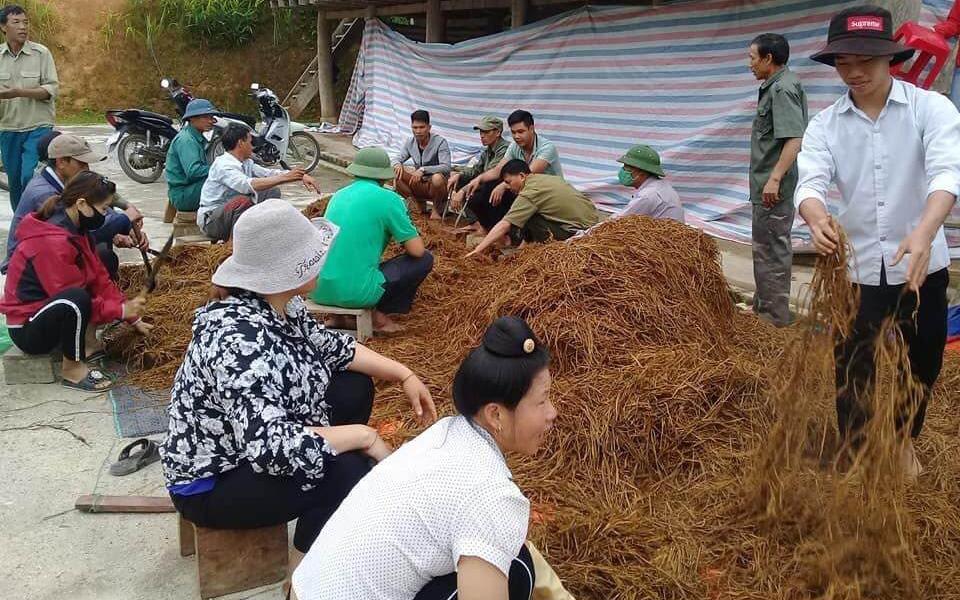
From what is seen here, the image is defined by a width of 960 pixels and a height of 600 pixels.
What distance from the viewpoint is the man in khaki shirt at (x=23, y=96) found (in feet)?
19.7

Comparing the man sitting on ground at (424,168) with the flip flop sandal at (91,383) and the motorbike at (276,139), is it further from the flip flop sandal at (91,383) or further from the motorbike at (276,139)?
the flip flop sandal at (91,383)

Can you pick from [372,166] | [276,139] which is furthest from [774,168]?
[276,139]

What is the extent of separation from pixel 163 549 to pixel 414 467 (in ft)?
5.03

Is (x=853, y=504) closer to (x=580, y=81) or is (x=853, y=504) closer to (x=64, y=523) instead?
(x=64, y=523)

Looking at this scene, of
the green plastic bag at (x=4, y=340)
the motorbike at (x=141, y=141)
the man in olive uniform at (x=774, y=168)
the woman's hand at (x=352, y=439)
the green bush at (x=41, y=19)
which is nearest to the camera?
the woman's hand at (x=352, y=439)

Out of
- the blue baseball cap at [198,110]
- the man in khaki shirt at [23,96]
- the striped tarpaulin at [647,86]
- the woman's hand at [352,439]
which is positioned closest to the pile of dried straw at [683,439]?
the woman's hand at [352,439]

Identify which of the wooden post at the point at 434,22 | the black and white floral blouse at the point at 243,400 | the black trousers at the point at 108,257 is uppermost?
the wooden post at the point at 434,22

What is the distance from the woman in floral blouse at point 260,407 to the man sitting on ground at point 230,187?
336 centimetres

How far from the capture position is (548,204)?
514 cm

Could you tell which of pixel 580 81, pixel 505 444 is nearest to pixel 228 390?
pixel 505 444

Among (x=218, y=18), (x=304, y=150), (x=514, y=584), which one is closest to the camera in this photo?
(x=514, y=584)

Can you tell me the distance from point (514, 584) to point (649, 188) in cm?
341

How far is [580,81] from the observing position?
7.68 metres

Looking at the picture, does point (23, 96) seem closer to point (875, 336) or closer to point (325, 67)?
point (875, 336)
